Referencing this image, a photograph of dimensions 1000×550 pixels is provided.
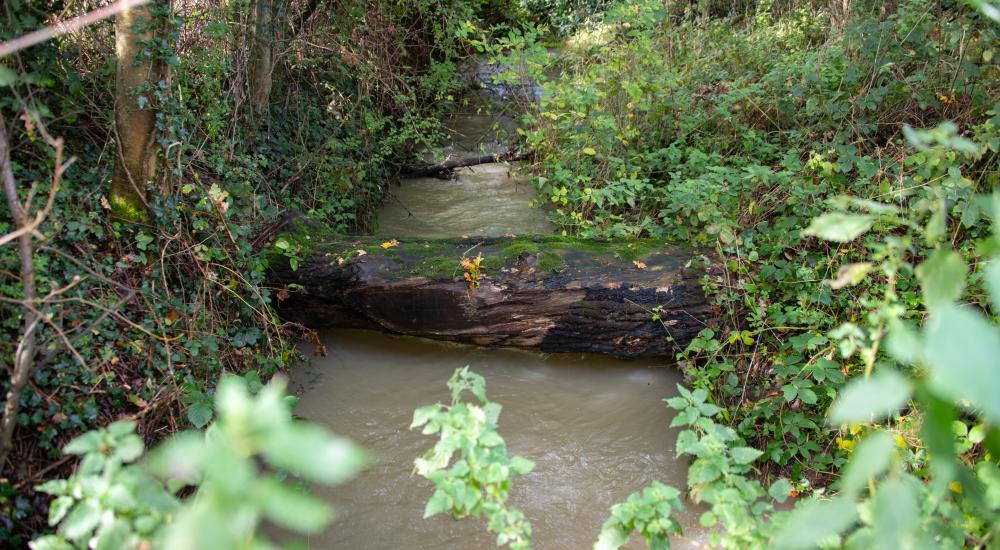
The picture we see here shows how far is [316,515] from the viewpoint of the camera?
0.64 metres

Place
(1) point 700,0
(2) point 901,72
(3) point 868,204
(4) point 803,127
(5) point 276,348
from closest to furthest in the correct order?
(3) point 868,204 → (5) point 276,348 → (2) point 901,72 → (4) point 803,127 → (1) point 700,0

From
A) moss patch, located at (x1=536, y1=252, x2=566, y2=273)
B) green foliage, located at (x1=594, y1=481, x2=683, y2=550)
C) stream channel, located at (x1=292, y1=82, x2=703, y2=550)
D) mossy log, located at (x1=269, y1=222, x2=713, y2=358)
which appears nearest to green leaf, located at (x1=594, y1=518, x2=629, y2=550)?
green foliage, located at (x1=594, y1=481, x2=683, y2=550)

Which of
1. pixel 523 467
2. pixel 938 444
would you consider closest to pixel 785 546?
pixel 938 444

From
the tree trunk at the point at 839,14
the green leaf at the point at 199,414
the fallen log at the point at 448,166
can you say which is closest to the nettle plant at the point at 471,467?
the green leaf at the point at 199,414

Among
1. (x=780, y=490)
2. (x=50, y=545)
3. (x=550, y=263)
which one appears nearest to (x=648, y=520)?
(x=780, y=490)

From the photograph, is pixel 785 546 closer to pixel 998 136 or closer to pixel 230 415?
pixel 230 415

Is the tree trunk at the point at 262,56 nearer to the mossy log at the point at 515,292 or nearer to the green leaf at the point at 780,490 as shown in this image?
the mossy log at the point at 515,292

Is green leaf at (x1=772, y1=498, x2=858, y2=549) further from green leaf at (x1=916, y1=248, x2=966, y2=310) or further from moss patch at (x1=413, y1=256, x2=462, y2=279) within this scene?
moss patch at (x1=413, y1=256, x2=462, y2=279)

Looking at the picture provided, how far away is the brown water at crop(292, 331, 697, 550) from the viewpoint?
2744 millimetres

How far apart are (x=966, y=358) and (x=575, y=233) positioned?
443cm

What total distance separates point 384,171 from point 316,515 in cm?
Result: 568

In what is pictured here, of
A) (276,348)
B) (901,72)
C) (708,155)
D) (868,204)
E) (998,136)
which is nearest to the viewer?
(868,204)

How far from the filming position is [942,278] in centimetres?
91

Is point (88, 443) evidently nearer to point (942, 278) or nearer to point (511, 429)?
point (942, 278)
